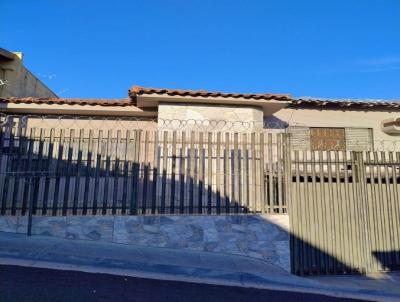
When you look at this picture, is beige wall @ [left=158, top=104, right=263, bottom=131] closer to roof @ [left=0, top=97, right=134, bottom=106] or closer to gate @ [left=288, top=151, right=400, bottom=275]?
roof @ [left=0, top=97, right=134, bottom=106]

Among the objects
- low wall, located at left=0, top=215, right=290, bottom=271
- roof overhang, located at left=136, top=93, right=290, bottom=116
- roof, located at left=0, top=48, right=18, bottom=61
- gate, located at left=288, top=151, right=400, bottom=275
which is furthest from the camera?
roof, located at left=0, top=48, right=18, bottom=61

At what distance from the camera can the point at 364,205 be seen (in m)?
6.97

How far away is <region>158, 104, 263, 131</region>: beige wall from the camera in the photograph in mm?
9047

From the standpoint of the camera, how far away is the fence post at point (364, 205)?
6801mm

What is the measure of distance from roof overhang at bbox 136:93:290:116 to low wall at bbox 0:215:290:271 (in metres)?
3.32

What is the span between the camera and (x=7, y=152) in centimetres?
689

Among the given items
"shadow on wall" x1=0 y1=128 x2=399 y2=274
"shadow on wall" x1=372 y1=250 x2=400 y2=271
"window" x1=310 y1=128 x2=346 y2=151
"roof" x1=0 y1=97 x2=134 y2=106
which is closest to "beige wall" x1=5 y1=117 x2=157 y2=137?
"roof" x1=0 y1=97 x2=134 y2=106

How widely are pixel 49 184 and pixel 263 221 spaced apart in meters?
4.12

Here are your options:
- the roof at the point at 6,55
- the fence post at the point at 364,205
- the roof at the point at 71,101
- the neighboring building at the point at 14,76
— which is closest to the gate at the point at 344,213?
the fence post at the point at 364,205

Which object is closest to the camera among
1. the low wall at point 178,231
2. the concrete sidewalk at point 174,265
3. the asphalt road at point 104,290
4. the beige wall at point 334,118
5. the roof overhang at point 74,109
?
the asphalt road at point 104,290

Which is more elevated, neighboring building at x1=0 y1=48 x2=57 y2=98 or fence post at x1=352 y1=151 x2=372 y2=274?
neighboring building at x1=0 y1=48 x2=57 y2=98

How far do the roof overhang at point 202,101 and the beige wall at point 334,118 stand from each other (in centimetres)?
159

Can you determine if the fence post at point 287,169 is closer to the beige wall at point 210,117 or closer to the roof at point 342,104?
the beige wall at point 210,117

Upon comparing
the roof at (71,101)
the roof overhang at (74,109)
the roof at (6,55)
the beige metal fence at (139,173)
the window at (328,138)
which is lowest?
the beige metal fence at (139,173)
